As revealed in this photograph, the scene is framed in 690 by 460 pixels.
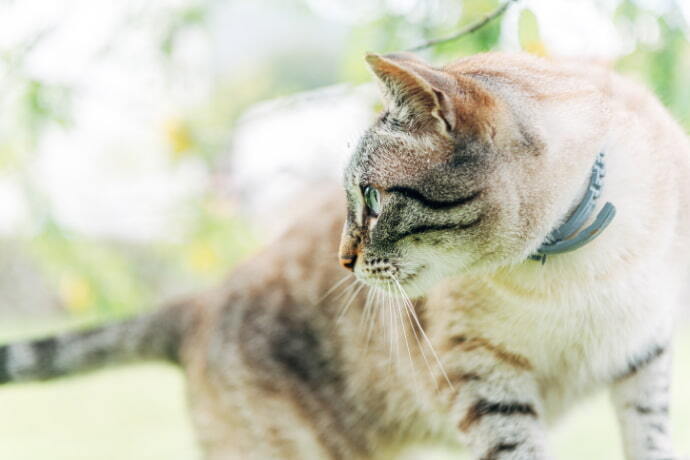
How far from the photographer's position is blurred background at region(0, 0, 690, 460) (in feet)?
7.09

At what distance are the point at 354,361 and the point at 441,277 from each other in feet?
2.09

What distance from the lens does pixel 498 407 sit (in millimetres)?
1574

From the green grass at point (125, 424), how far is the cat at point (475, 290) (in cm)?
48

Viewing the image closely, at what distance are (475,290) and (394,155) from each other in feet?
1.38

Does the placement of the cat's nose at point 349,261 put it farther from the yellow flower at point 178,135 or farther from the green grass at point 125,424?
the yellow flower at point 178,135

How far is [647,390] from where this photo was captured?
1.68m

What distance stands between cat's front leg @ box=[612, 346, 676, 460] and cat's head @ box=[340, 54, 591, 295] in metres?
0.53

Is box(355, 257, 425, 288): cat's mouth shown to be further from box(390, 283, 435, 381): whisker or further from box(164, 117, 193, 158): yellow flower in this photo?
box(164, 117, 193, 158): yellow flower

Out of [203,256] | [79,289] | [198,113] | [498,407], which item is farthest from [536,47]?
[79,289]

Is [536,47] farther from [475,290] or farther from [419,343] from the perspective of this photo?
[419,343]

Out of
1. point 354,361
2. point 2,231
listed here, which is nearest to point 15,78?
point 354,361

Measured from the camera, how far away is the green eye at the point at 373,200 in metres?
1.44

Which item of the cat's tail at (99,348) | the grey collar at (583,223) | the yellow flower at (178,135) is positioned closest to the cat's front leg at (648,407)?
the grey collar at (583,223)

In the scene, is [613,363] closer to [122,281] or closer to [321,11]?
[321,11]
